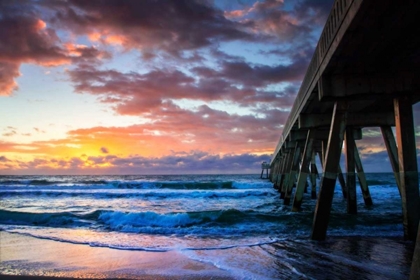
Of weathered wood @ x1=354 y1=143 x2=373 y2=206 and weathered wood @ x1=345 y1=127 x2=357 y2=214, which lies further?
weathered wood @ x1=354 y1=143 x2=373 y2=206

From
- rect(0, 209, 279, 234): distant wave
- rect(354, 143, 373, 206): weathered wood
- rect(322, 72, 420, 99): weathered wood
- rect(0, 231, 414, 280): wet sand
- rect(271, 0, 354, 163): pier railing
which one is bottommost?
rect(0, 209, 279, 234): distant wave

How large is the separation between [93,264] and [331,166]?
17.9ft

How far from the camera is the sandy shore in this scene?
5.40m

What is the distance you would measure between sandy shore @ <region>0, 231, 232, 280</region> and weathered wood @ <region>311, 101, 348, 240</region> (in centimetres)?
315

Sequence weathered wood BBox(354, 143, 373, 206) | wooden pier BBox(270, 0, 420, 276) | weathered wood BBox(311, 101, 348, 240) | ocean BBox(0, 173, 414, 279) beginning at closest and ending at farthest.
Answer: wooden pier BBox(270, 0, 420, 276) → ocean BBox(0, 173, 414, 279) → weathered wood BBox(311, 101, 348, 240) → weathered wood BBox(354, 143, 373, 206)

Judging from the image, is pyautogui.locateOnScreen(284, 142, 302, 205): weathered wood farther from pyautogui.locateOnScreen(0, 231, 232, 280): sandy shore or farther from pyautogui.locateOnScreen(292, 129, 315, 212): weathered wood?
pyautogui.locateOnScreen(0, 231, 232, 280): sandy shore

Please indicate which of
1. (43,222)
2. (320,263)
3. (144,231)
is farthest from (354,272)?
(43,222)

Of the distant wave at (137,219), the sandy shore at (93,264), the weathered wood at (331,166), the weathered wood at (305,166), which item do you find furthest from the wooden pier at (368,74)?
the distant wave at (137,219)

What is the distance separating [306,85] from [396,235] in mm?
4885

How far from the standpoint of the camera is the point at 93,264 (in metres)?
6.17

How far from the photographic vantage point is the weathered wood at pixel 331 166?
24.5 ft

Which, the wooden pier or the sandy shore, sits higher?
the wooden pier

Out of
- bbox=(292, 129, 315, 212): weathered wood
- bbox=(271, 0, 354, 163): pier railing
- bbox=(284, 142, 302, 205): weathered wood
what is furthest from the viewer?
bbox=(284, 142, 302, 205): weathered wood

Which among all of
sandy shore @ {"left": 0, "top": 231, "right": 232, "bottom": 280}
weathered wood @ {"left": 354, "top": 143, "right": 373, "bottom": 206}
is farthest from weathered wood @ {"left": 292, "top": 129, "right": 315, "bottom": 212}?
sandy shore @ {"left": 0, "top": 231, "right": 232, "bottom": 280}
